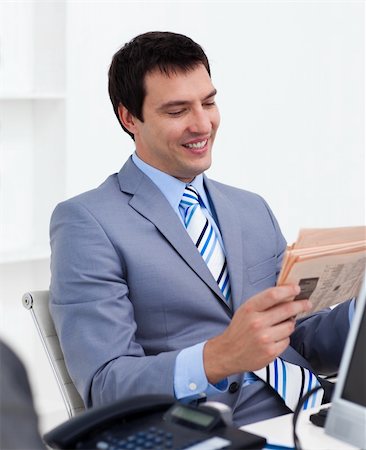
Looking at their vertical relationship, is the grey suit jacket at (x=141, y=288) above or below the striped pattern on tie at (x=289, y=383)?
above

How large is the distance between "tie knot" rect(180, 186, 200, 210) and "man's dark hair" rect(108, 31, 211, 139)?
22 cm

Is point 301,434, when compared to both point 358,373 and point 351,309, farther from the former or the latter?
point 351,309

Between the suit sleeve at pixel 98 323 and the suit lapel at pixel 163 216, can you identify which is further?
the suit lapel at pixel 163 216

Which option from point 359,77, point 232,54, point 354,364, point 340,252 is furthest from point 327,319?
point 359,77

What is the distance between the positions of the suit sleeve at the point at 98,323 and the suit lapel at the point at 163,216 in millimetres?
131

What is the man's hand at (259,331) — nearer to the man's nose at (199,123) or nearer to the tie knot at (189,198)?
the tie knot at (189,198)

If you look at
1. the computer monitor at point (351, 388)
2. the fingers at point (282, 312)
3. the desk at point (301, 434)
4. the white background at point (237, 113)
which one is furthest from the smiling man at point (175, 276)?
the white background at point (237, 113)

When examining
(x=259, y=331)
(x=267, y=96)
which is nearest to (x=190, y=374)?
(x=259, y=331)

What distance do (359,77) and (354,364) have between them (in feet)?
11.9

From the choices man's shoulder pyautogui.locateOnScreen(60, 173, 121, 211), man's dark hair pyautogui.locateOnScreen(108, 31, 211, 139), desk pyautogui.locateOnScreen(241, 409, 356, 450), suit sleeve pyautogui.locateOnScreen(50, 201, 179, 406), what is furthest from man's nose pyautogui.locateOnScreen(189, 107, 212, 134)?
desk pyautogui.locateOnScreen(241, 409, 356, 450)

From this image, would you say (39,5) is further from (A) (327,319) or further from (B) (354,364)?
(B) (354,364)

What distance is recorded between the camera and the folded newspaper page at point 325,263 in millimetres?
1788

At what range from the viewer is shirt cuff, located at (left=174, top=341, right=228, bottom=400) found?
1989 mm

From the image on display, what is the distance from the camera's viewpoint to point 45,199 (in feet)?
13.0
